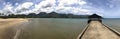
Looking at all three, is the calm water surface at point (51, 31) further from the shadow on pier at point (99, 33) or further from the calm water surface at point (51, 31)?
the shadow on pier at point (99, 33)

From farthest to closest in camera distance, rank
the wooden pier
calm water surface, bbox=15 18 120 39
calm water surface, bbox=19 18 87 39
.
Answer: calm water surface, bbox=15 18 120 39 → calm water surface, bbox=19 18 87 39 → the wooden pier

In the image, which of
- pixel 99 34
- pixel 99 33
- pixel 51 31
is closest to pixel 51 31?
pixel 51 31

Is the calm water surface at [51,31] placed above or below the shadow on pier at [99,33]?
below

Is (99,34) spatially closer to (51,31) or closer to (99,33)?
(99,33)

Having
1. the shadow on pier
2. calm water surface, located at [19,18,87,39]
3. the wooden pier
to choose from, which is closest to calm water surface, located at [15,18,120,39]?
calm water surface, located at [19,18,87,39]

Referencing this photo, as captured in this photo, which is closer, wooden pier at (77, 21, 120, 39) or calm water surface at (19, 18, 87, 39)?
wooden pier at (77, 21, 120, 39)

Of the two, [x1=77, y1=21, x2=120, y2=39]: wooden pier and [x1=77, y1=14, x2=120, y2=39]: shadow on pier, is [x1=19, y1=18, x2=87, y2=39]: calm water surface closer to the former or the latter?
[x1=77, y1=14, x2=120, y2=39]: shadow on pier

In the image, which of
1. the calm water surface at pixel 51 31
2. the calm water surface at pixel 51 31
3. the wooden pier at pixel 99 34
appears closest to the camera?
the wooden pier at pixel 99 34

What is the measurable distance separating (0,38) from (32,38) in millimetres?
4055

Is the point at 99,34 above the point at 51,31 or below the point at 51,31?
above

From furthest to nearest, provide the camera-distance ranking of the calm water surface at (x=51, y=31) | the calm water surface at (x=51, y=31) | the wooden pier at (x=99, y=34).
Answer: the calm water surface at (x=51, y=31)
the calm water surface at (x=51, y=31)
the wooden pier at (x=99, y=34)

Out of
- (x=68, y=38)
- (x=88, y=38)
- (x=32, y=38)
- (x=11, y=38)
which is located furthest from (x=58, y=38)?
(x=88, y=38)

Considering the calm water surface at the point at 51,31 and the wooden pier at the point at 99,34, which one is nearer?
the wooden pier at the point at 99,34

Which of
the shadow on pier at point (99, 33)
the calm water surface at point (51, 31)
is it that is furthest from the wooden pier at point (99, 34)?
the calm water surface at point (51, 31)
